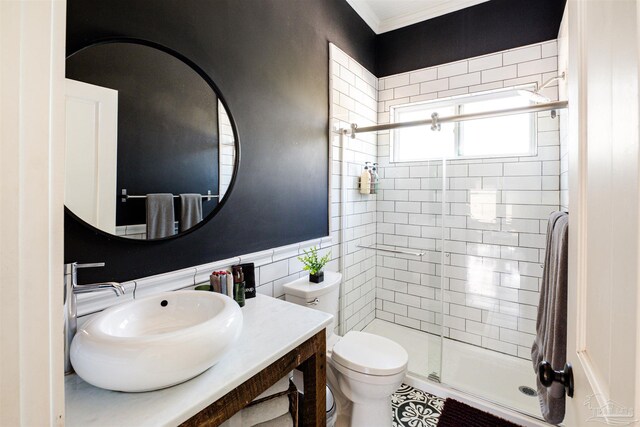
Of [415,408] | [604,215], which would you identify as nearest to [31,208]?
[604,215]

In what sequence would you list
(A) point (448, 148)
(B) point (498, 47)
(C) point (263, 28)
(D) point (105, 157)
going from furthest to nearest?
(B) point (498, 47)
(A) point (448, 148)
(C) point (263, 28)
(D) point (105, 157)

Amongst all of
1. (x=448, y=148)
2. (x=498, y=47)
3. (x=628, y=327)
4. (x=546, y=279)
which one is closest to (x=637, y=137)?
(x=628, y=327)

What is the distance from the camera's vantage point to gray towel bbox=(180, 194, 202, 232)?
1.39 m

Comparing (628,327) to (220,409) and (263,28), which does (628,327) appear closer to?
(220,409)

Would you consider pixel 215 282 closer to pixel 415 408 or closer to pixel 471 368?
pixel 415 408

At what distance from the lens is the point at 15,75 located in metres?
0.37

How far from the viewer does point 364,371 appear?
1541mm

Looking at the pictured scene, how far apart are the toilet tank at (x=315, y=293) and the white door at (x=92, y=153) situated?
102 centimetres

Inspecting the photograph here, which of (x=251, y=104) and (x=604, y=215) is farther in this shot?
(x=251, y=104)

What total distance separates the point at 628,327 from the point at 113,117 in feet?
4.95

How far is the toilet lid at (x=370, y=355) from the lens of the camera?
1.55 metres

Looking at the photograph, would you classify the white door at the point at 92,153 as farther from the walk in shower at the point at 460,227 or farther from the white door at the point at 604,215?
the walk in shower at the point at 460,227

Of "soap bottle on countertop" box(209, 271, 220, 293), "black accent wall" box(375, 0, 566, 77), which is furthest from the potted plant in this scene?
"black accent wall" box(375, 0, 566, 77)

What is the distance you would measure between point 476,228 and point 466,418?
1403 millimetres
